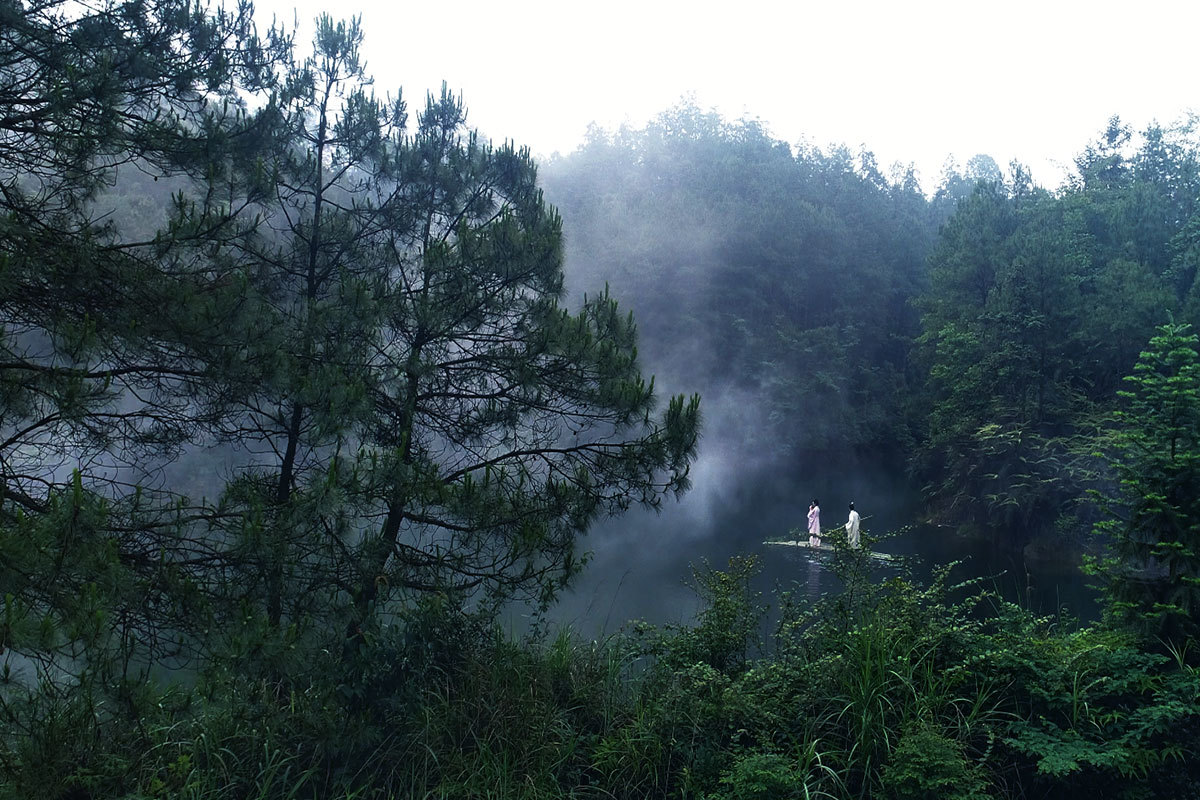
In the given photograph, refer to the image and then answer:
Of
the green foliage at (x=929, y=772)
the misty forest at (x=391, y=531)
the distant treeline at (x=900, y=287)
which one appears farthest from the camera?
the distant treeline at (x=900, y=287)

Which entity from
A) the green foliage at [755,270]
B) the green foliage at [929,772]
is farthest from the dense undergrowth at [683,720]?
the green foliage at [755,270]

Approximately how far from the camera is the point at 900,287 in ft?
121

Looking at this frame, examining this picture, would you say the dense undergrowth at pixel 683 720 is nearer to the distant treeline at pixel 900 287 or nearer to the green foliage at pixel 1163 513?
the green foliage at pixel 1163 513

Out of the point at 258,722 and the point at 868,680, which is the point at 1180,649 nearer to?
the point at 868,680

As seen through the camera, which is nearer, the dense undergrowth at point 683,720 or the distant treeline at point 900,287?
the dense undergrowth at point 683,720

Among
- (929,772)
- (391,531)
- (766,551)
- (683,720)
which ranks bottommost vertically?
(929,772)

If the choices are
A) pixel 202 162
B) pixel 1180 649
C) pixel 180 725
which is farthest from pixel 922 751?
pixel 202 162

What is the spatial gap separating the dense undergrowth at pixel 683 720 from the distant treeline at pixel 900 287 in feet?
53.8

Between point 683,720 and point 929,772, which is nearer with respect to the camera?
point 929,772

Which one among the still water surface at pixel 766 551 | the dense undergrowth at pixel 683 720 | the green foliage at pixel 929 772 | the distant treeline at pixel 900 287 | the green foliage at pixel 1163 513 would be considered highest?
the distant treeline at pixel 900 287

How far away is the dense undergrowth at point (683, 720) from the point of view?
146 inches

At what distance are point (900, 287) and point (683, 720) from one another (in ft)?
117

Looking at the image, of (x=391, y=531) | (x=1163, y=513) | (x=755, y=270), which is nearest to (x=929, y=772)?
(x=1163, y=513)

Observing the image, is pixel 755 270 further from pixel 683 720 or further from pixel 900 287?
pixel 683 720
